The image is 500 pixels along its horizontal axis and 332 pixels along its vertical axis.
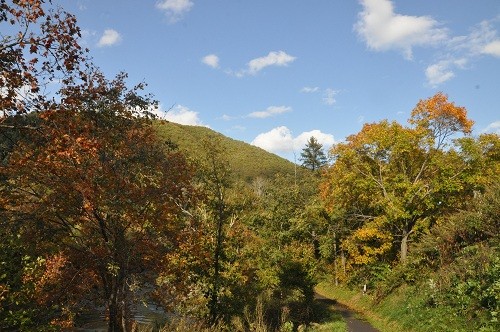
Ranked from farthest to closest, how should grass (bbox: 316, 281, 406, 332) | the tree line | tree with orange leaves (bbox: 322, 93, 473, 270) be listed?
1. tree with orange leaves (bbox: 322, 93, 473, 270)
2. grass (bbox: 316, 281, 406, 332)
3. the tree line

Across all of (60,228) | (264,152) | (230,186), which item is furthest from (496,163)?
(264,152)

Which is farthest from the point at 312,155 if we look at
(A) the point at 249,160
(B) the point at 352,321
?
(B) the point at 352,321

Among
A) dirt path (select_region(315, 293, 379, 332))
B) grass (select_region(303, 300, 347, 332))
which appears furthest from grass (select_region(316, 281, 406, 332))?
grass (select_region(303, 300, 347, 332))

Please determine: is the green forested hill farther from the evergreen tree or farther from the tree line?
the tree line

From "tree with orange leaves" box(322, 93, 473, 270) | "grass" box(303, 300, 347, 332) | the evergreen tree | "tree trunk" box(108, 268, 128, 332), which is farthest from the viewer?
the evergreen tree

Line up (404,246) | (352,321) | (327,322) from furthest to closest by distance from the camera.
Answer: (404,246) < (352,321) < (327,322)

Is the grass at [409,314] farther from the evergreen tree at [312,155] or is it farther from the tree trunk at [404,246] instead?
the evergreen tree at [312,155]

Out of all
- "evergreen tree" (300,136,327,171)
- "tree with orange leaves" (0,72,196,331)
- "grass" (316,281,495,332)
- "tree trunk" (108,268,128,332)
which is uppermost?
"evergreen tree" (300,136,327,171)

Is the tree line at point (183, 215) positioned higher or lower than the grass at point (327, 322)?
higher

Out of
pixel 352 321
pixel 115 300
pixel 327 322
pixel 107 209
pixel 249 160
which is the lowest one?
pixel 352 321

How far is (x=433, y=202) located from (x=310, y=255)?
381 inches

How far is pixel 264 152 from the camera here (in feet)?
403

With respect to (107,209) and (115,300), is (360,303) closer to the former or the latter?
(115,300)

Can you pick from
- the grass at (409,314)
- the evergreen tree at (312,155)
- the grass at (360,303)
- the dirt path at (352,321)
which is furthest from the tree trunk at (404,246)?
the evergreen tree at (312,155)
